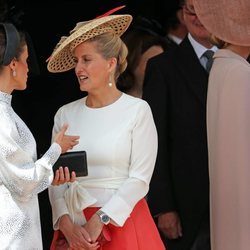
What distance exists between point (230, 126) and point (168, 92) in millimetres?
629

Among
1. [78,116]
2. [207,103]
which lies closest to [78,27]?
[78,116]

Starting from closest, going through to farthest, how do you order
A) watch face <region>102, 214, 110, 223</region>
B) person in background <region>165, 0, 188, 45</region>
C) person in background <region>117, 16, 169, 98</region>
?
watch face <region>102, 214, 110, 223</region>, person in background <region>117, 16, 169, 98</region>, person in background <region>165, 0, 188, 45</region>

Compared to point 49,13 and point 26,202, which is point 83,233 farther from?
point 49,13

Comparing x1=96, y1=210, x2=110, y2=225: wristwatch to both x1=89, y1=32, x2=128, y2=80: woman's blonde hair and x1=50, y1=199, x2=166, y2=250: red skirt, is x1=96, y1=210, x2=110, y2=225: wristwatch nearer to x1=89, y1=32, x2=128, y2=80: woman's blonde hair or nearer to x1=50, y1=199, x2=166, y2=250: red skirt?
x1=50, y1=199, x2=166, y2=250: red skirt

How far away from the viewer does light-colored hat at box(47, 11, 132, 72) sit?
365 cm

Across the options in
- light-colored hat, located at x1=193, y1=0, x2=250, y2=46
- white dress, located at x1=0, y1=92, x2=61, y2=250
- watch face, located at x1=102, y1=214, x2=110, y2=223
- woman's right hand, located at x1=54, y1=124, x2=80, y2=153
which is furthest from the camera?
light-colored hat, located at x1=193, y1=0, x2=250, y2=46

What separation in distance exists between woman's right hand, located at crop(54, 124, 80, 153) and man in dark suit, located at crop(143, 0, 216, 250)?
0.83 meters

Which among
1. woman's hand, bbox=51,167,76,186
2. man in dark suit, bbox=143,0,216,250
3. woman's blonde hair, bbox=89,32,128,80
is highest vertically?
woman's blonde hair, bbox=89,32,128,80

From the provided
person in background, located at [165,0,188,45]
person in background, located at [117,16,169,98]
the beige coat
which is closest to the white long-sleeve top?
the beige coat

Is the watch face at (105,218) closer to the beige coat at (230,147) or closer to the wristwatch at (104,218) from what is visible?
the wristwatch at (104,218)

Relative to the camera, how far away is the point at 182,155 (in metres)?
4.21

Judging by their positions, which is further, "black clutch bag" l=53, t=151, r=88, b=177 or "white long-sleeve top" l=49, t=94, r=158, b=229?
"white long-sleeve top" l=49, t=94, r=158, b=229

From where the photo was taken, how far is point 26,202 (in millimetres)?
3330

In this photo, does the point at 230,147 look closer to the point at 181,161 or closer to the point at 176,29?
the point at 181,161
